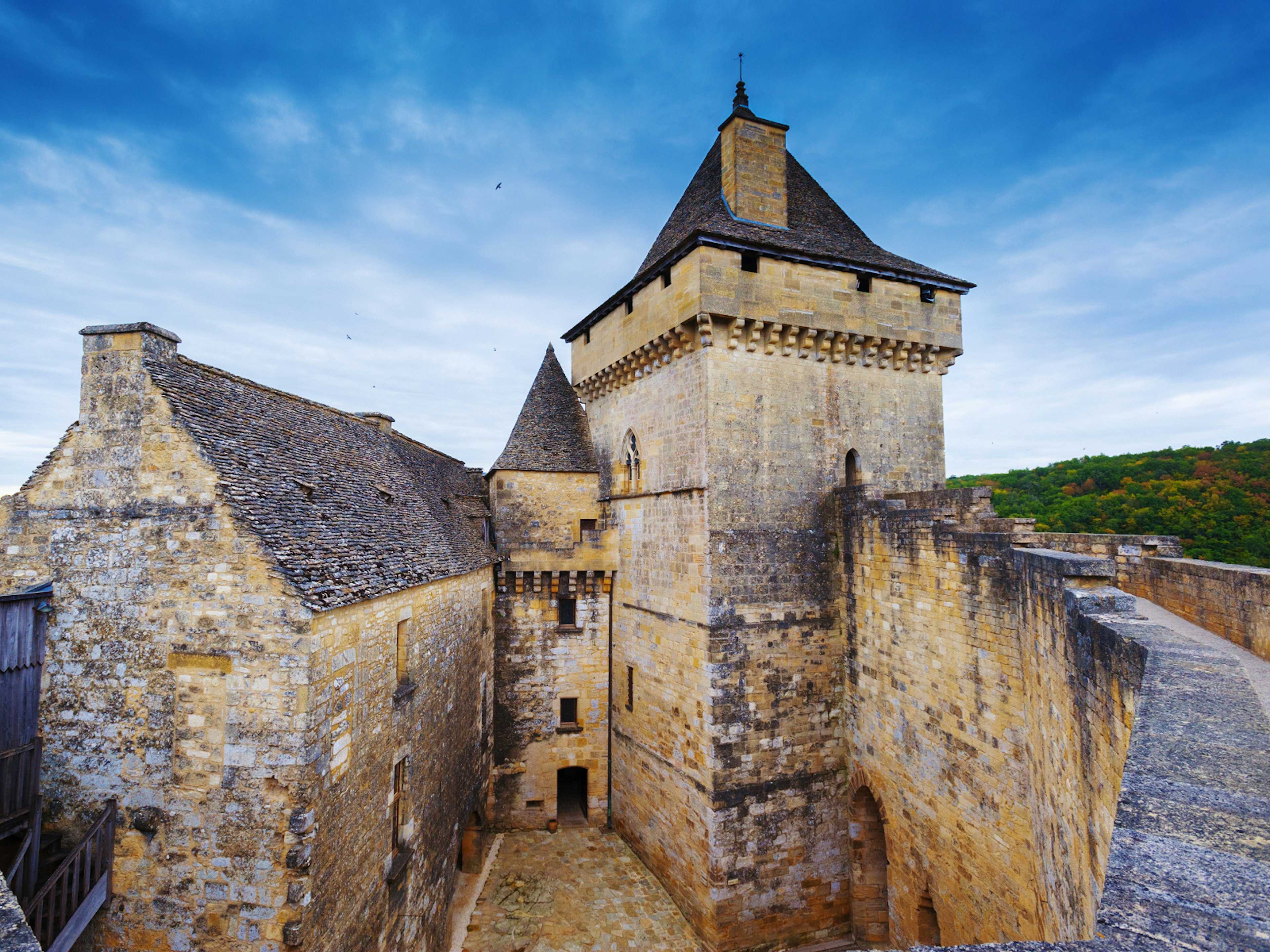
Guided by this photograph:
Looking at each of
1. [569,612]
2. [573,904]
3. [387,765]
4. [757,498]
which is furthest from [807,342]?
[573,904]

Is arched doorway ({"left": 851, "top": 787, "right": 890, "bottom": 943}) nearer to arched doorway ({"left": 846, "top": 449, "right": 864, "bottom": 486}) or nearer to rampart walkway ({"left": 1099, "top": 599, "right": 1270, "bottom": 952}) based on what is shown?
arched doorway ({"left": 846, "top": 449, "right": 864, "bottom": 486})

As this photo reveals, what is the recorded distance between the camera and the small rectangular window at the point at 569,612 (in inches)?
580

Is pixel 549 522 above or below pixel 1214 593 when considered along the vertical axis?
above

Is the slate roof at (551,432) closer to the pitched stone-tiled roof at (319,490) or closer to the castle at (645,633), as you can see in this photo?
the castle at (645,633)

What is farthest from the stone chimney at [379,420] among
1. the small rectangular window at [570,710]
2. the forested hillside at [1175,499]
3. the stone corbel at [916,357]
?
the forested hillside at [1175,499]

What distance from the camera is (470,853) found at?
1270 cm

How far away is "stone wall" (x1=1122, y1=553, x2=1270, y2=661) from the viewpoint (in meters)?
5.14

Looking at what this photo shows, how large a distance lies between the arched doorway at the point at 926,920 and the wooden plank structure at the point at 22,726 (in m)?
11.7

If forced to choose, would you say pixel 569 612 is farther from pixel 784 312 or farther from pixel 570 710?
pixel 784 312

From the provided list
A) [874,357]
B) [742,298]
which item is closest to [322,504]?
[742,298]

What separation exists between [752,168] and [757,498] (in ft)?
23.8

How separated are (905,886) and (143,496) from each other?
12564mm

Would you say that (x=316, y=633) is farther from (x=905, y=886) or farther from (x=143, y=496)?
(x=905, y=886)

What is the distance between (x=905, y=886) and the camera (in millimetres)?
10078
